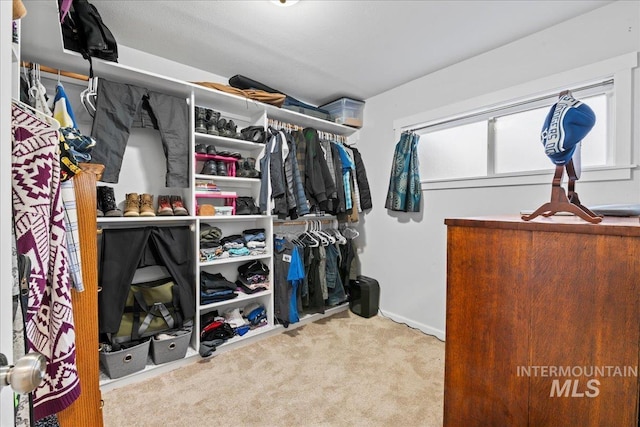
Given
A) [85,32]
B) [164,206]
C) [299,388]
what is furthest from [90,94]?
[299,388]

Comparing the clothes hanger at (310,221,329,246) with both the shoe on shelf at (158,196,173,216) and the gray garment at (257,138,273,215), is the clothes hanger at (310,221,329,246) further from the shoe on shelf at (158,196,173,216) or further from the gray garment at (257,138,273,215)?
the shoe on shelf at (158,196,173,216)

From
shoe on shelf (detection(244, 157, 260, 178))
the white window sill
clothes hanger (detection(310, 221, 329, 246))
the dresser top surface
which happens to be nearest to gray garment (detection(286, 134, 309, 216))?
shoe on shelf (detection(244, 157, 260, 178))

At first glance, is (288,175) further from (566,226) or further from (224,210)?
(566,226)

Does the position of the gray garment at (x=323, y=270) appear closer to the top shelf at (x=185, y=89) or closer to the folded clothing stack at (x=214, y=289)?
the folded clothing stack at (x=214, y=289)

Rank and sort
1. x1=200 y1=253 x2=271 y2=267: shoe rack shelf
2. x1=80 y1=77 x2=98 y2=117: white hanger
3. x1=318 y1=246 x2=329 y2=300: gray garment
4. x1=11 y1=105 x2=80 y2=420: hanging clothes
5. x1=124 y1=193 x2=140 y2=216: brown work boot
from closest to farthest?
x1=11 y1=105 x2=80 y2=420: hanging clothes → x1=80 y1=77 x2=98 y2=117: white hanger → x1=124 y1=193 x2=140 y2=216: brown work boot → x1=200 y1=253 x2=271 y2=267: shoe rack shelf → x1=318 y1=246 x2=329 y2=300: gray garment

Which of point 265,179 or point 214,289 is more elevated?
point 265,179

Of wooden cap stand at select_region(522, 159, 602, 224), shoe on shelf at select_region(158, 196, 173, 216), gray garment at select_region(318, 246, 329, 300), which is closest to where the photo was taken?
wooden cap stand at select_region(522, 159, 602, 224)

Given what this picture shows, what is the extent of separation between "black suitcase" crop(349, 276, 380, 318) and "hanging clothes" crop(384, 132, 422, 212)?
832 millimetres

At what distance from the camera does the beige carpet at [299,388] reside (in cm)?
146

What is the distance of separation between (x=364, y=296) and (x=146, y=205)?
6.86ft

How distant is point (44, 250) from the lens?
2.64 feet

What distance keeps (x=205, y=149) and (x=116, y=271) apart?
3.44 feet

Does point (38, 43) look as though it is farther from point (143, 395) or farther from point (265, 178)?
point (143, 395)

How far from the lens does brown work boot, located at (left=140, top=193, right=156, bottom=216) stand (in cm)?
187
